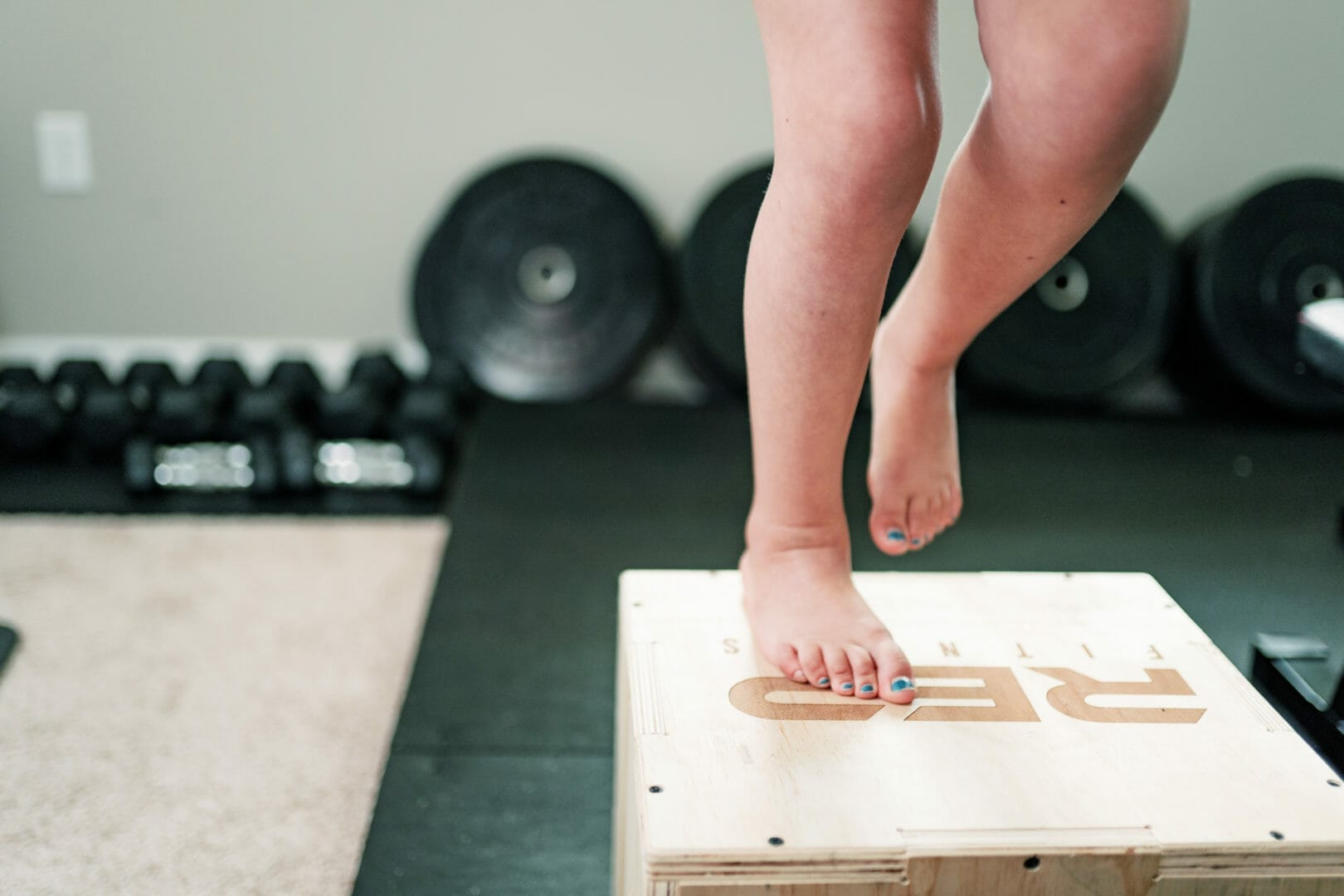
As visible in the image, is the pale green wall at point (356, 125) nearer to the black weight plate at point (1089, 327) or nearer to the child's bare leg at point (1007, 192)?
the black weight plate at point (1089, 327)

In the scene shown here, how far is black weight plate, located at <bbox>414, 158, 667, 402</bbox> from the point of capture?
231 centimetres

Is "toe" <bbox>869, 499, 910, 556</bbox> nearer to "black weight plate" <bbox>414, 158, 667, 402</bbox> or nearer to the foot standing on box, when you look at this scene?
the foot standing on box

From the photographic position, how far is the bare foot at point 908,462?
3.65 ft

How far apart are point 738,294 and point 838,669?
1400 millimetres

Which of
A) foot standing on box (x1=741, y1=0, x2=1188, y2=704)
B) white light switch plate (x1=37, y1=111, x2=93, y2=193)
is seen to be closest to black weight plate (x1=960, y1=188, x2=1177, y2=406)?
foot standing on box (x1=741, y1=0, x2=1188, y2=704)

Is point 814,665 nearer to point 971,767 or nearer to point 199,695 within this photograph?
point 971,767

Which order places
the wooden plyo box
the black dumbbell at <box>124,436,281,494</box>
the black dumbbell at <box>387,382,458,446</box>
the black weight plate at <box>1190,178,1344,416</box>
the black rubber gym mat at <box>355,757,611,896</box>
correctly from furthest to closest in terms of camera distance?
the black weight plate at <box>1190,178,1344,416</box> < the black dumbbell at <box>387,382,458,446</box> < the black dumbbell at <box>124,436,281,494</box> < the black rubber gym mat at <box>355,757,611,896</box> < the wooden plyo box

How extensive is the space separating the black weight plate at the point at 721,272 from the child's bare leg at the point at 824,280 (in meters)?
1.25

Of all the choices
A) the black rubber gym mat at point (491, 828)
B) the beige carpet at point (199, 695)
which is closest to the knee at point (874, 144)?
the black rubber gym mat at point (491, 828)

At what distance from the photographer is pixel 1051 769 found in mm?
869

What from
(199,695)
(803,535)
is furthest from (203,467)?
(803,535)

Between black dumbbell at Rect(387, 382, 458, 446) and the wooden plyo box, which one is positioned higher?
the wooden plyo box

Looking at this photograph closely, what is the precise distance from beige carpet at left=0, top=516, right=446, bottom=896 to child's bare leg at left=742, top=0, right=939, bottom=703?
51 centimetres

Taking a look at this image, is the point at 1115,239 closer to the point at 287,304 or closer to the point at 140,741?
the point at 287,304
